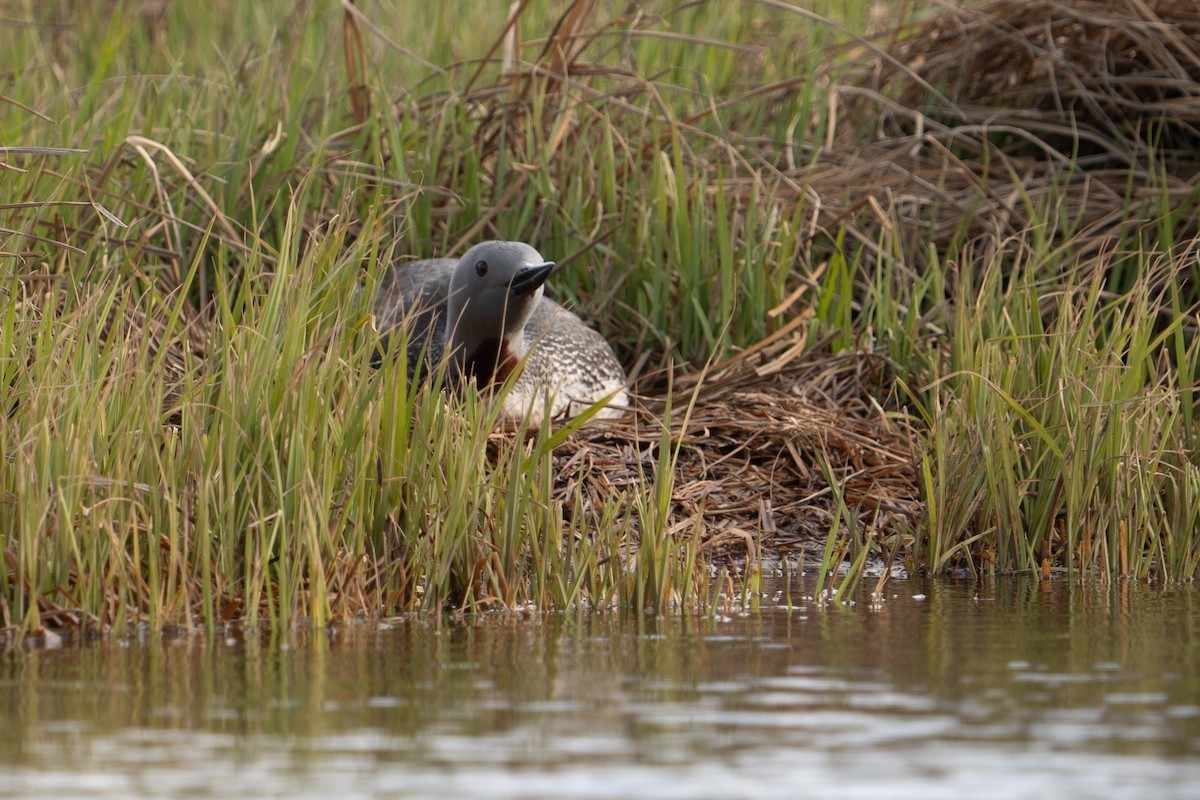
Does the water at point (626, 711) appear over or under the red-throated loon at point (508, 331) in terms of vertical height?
under

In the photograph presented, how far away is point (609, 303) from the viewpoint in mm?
6078

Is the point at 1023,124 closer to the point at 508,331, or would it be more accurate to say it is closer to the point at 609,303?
the point at 609,303

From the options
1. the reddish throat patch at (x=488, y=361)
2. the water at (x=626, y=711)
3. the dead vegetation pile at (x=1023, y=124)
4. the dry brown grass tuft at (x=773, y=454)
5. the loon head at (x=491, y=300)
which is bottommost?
the water at (x=626, y=711)

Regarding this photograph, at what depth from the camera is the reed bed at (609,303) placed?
3508 millimetres

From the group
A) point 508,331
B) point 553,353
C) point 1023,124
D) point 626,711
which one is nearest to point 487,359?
point 508,331

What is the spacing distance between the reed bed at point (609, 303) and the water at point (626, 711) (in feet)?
0.86

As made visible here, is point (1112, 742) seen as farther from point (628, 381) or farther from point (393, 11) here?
point (393, 11)

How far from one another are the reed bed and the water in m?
0.26

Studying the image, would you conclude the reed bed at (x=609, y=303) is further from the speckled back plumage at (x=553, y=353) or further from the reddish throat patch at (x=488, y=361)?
the reddish throat patch at (x=488, y=361)

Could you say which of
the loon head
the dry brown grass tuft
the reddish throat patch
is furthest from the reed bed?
the reddish throat patch

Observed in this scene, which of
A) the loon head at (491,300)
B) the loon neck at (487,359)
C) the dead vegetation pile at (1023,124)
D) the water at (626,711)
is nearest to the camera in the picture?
the water at (626,711)

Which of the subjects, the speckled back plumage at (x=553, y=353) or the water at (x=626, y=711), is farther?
the speckled back plumage at (x=553, y=353)

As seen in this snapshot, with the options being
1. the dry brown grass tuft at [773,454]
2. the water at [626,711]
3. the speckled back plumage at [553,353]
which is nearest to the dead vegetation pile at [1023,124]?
the dry brown grass tuft at [773,454]

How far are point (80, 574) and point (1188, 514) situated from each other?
2.52m
